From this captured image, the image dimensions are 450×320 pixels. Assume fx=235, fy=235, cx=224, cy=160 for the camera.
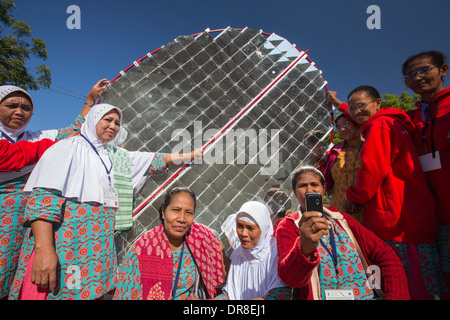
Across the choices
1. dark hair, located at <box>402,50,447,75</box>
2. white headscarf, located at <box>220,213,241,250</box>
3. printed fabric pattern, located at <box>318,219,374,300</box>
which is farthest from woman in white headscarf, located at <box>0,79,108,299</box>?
dark hair, located at <box>402,50,447,75</box>

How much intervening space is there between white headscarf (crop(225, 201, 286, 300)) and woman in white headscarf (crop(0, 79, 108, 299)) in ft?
6.34

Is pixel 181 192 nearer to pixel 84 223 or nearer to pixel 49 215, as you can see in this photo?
pixel 84 223

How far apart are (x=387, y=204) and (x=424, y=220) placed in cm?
29

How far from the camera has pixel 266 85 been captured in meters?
4.52

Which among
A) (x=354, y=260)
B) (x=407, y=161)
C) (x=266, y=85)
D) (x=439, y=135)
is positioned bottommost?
(x=354, y=260)

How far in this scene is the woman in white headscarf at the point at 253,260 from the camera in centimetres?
221

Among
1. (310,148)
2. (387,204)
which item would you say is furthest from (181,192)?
(310,148)

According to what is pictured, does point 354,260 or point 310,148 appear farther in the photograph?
point 310,148

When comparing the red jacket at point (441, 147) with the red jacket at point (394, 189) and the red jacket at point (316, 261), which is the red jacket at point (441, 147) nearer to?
the red jacket at point (394, 189)

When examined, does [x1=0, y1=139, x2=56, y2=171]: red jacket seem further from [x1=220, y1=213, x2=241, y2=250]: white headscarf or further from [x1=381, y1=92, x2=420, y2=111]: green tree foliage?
[x1=381, y1=92, x2=420, y2=111]: green tree foliage

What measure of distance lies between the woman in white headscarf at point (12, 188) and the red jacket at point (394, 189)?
3.13m

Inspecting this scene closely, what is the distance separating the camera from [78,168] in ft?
6.53

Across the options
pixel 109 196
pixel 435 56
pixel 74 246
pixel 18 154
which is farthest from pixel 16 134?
pixel 435 56

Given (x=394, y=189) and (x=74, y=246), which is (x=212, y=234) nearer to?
(x=74, y=246)
